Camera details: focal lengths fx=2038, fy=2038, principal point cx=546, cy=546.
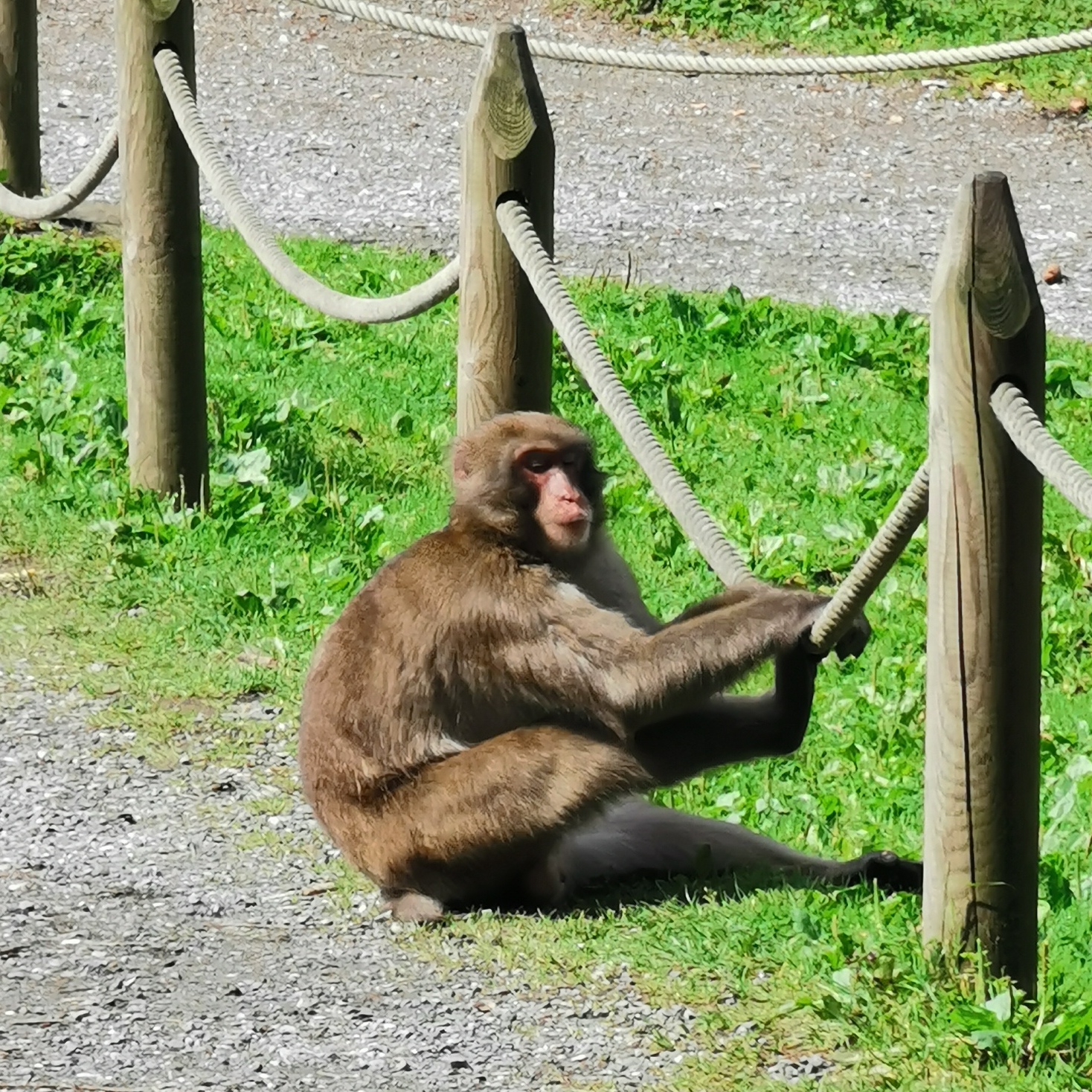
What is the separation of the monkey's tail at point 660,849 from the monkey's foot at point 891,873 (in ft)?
0.49

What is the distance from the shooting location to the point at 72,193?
6.57m

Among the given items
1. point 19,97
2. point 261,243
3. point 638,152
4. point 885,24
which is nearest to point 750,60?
point 261,243

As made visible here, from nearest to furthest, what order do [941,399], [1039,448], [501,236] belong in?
[1039,448], [941,399], [501,236]

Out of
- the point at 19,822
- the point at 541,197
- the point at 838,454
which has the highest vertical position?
the point at 541,197

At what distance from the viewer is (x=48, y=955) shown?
3.97 meters

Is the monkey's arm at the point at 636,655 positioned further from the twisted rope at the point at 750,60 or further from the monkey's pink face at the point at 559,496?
the twisted rope at the point at 750,60

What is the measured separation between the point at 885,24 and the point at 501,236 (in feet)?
29.1

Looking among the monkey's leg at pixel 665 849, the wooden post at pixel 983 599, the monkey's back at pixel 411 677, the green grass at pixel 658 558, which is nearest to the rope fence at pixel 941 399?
the wooden post at pixel 983 599

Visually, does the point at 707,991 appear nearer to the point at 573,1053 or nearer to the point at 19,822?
the point at 573,1053

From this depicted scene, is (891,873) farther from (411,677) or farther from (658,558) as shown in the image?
(658,558)

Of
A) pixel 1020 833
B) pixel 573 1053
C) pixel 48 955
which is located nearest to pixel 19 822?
pixel 48 955

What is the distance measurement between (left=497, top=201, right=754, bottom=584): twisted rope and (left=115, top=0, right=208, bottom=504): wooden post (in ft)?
6.11

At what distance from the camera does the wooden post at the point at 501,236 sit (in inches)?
173

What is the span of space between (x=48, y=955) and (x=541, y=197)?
1906 mm
